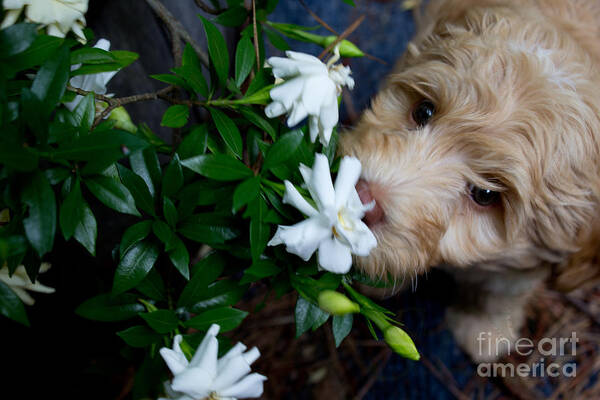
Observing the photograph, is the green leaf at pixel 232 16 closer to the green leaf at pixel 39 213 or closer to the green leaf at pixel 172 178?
the green leaf at pixel 172 178

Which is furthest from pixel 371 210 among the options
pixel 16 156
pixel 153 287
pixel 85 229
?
pixel 16 156

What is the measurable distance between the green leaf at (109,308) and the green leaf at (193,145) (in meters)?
0.30

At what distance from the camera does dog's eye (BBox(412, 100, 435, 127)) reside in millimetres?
1252

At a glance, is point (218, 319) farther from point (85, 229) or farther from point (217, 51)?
point (217, 51)

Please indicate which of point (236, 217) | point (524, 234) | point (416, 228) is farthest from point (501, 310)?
point (236, 217)

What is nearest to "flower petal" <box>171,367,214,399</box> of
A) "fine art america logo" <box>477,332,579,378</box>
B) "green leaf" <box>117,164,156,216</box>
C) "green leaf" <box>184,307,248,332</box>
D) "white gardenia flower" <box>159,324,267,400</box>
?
"white gardenia flower" <box>159,324,267,400</box>

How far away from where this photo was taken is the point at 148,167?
2.55 ft

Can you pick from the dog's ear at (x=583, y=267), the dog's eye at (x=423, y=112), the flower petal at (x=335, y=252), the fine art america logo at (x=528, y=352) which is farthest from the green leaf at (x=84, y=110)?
the fine art america logo at (x=528, y=352)

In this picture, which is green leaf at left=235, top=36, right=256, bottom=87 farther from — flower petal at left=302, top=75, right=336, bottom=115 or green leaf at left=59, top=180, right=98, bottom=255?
green leaf at left=59, top=180, right=98, bottom=255

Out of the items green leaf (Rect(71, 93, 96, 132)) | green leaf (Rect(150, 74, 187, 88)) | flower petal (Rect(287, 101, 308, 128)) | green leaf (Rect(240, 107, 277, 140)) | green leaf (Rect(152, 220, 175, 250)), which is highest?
flower petal (Rect(287, 101, 308, 128))

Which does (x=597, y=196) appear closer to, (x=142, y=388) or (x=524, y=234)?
(x=524, y=234)

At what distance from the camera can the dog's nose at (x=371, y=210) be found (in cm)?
104

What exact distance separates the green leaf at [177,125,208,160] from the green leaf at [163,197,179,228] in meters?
0.08

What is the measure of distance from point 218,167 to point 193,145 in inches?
4.4
